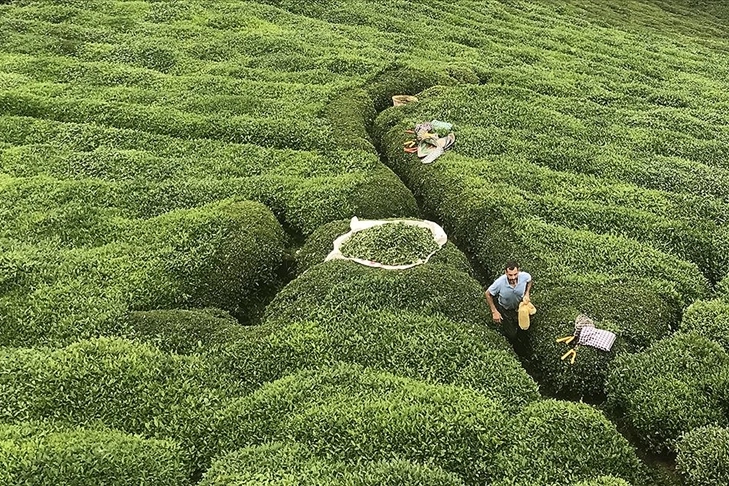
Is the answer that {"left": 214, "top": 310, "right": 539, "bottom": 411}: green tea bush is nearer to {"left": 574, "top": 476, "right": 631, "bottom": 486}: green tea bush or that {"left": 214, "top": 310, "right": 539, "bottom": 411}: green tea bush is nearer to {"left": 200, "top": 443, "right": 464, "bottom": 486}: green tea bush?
{"left": 574, "top": 476, "right": 631, "bottom": 486}: green tea bush

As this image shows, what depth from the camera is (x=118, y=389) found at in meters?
10.9

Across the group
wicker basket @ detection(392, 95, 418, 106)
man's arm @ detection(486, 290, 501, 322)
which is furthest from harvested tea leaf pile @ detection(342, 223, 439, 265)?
wicker basket @ detection(392, 95, 418, 106)

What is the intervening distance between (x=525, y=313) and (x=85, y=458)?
Result: 7.88m

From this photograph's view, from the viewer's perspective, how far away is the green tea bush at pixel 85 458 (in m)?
9.36

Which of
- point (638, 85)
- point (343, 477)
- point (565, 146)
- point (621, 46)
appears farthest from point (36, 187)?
point (621, 46)

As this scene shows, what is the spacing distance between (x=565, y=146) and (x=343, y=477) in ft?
46.8

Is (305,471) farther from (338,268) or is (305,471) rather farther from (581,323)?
(581,323)

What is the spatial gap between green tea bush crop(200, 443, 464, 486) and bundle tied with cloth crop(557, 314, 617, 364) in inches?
154

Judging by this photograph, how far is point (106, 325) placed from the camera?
12.6 metres

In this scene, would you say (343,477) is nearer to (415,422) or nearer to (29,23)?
(415,422)

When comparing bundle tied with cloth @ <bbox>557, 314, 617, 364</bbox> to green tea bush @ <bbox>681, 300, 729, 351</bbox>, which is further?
green tea bush @ <bbox>681, 300, 729, 351</bbox>

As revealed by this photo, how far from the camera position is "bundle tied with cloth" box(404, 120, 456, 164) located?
1989cm

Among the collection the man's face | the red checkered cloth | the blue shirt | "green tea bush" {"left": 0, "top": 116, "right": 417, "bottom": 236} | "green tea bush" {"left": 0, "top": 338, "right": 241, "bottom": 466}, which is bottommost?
"green tea bush" {"left": 0, "top": 116, "right": 417, "bottom": 236}

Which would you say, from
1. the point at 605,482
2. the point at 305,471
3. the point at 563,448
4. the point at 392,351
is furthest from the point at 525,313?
the point at 305,471
